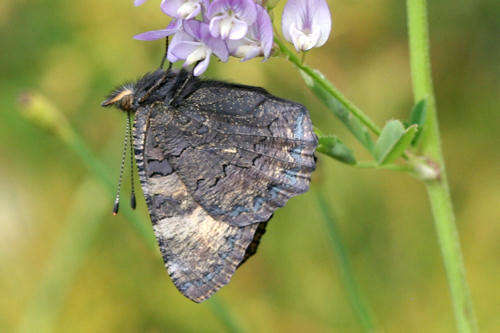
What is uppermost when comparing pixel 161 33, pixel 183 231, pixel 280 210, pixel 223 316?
pixel 161 33

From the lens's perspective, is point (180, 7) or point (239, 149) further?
point (239, 149)

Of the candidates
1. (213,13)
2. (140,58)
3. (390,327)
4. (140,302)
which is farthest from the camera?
(140,58)

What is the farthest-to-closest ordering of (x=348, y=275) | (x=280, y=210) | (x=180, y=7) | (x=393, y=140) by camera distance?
(x=280, y=210)
(x=348, y=275)
(x=393, y=140)
(x=180, y=7)

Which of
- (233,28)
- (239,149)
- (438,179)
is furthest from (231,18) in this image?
(438,179)

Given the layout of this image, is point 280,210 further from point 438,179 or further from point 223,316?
point 438,179

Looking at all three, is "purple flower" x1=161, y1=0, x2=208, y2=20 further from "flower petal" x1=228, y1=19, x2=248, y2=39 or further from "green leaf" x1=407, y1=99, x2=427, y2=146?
"green leaf" x1=407, y1=99, x2=427, y2=146

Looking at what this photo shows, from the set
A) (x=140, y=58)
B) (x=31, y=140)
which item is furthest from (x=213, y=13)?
(x=31, y=140)

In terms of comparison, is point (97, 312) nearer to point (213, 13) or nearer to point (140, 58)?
point (140, 58)

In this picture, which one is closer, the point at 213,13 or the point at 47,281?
the point at 213,13
